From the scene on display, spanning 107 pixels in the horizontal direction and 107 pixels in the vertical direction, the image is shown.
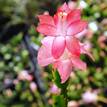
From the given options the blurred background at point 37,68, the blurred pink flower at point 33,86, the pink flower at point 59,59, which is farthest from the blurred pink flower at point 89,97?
the pink flower at point 59,59

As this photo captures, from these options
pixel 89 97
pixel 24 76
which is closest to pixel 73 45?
pixel 89 97

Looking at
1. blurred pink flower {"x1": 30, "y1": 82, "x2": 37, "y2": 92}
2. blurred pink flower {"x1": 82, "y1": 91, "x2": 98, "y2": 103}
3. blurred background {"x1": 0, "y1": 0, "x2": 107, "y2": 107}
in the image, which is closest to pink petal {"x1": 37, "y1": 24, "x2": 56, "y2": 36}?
blurred background {"x1": 0, "y1": 0, "x2": 107, "y2": 107}

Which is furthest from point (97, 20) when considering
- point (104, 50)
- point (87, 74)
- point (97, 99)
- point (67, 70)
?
point (67, 70)

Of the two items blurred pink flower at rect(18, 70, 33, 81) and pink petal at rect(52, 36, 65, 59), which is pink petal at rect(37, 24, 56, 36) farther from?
blurred pink flower at rect(18, 70, 33, 81)

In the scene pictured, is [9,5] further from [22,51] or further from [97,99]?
[97,99]

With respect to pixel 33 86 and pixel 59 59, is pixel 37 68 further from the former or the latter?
pixel 59 59
